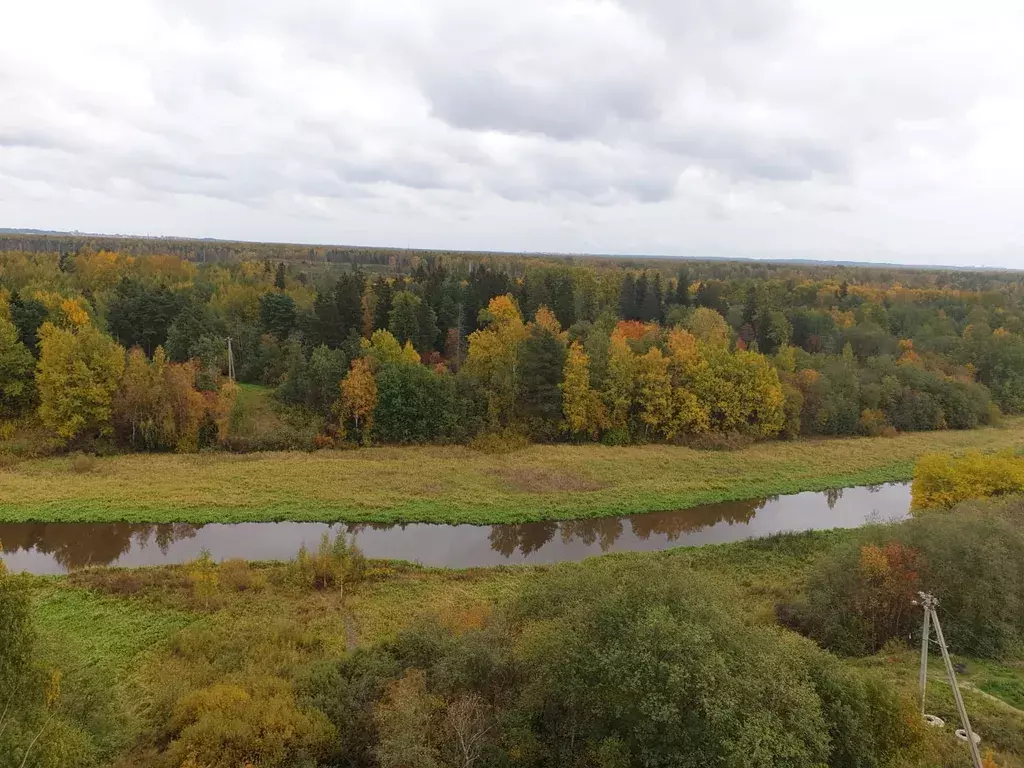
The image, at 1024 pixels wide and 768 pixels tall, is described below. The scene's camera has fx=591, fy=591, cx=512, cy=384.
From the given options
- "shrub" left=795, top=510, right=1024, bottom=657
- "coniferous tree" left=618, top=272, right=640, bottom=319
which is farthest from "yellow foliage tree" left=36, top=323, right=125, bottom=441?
"coniferous tree" left=618, top=272, right=640, bottom=319

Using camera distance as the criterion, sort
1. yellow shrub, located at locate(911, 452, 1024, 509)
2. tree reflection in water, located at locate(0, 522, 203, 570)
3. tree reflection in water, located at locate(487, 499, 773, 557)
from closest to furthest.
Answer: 1. tree reflection in water, located at locate(0, 522, 203, 570)
2. yellow shrub, located at locate(911, 452, 1024, 509)
3. tree reflection in water, located at locate(487, 499, 773, 557)

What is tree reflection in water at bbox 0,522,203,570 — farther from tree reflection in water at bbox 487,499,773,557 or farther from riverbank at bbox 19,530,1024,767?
tree reflection in water at bbox 487,499,773,557

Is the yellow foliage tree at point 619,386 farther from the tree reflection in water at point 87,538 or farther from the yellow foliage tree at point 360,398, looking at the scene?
the tree reflection in water at point 87,538

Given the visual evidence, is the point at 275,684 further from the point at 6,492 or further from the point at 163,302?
the point at 163,302

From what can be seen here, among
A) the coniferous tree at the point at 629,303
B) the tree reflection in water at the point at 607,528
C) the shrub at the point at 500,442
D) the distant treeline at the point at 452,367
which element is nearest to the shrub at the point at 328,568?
the tree reflection in water at the point at 607,528

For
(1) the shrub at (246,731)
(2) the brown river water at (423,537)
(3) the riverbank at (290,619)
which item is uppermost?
(1) the shrub at (246,731)
